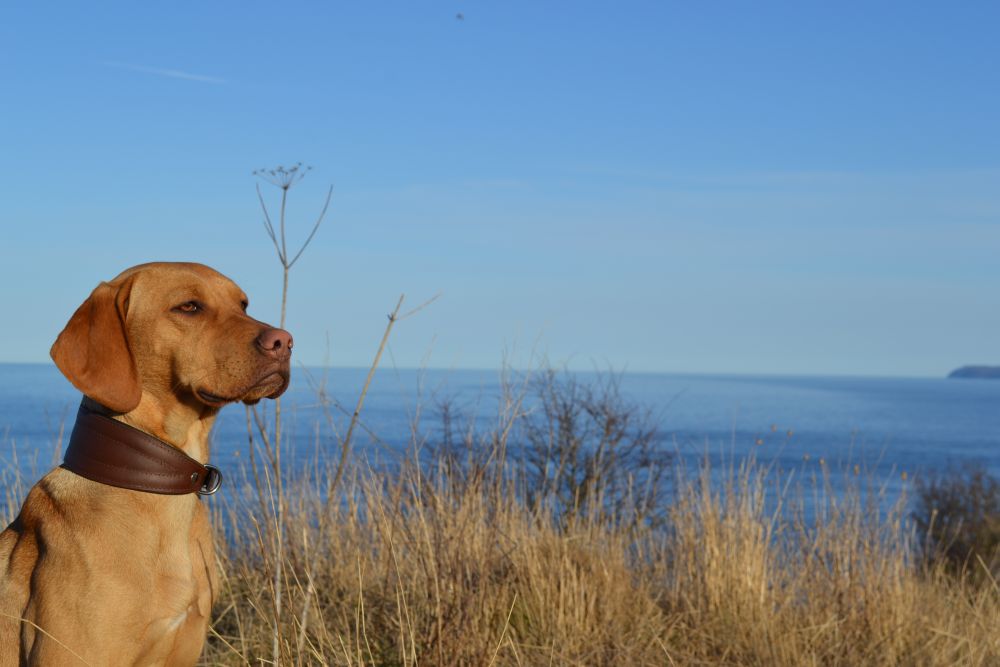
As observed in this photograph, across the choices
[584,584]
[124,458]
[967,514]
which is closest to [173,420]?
[124,458]

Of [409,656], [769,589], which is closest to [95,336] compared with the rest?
[409,656]

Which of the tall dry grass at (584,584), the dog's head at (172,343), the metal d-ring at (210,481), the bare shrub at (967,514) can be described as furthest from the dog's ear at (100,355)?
the bare shrub at (967,514)

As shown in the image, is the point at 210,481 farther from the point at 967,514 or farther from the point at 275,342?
A: the point at 967,514

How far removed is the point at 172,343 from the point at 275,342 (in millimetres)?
288

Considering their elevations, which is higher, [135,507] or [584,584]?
[135,507]

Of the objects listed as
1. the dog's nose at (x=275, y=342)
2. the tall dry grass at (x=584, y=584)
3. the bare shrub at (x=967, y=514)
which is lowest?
the bare shrub at (x=967, y=514)

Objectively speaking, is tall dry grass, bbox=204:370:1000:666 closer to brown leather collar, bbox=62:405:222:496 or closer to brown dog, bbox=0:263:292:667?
brown dog, bbox=0:263:292:667

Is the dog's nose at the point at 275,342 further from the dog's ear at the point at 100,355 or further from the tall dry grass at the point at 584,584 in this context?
the tall dry grass at the point at 584,584

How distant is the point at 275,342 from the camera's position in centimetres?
283

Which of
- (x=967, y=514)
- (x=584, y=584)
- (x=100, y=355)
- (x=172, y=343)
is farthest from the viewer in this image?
(x=967, y=514)

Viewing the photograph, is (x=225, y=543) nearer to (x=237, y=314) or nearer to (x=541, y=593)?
(x=541, y=593)

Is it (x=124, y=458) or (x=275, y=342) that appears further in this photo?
(x=275, y=342)

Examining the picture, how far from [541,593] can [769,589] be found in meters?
1.61

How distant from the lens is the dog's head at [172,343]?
8.80 ft
